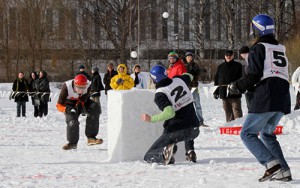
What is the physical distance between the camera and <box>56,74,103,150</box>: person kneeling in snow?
8.74 m

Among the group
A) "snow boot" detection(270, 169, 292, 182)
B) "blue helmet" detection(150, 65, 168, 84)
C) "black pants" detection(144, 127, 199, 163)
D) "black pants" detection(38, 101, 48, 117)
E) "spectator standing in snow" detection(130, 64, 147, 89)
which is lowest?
"snow boot" detection(270, 169, 292, 182)

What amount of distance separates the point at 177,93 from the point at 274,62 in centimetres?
152

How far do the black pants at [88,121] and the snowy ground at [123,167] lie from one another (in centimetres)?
24

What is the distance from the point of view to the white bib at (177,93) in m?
6.51

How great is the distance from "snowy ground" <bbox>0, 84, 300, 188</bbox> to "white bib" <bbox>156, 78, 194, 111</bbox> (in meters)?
0.74

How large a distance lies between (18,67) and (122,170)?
34.6 m

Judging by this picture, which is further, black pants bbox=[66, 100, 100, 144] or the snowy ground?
black pants bbox=[66, 100, 100, 144]

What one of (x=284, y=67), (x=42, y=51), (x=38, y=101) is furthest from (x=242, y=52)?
(x=42, y=51)

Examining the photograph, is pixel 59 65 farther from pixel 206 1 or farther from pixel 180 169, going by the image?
pixel 180 169

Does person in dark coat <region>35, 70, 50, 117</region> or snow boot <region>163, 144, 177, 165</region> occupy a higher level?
person in dark coat <region>35, 70, 50, 117</region>

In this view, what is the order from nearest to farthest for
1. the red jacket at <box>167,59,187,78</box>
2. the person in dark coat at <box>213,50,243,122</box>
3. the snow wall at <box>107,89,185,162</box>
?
the snow wall at <box>107,89,185,162</box>, the red jacket at <box>167,59,187,78</box>, the person in dark coat at <box>213,50,243,122</box>

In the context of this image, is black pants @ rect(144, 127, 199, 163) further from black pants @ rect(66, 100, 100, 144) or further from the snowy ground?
black pants @ rect(66, 100, 100, 144)

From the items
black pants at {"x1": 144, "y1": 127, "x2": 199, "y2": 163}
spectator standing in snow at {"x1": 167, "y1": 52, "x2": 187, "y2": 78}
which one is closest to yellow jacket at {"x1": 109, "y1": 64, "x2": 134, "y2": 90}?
spectator standing in snow at {"x1": 167, "y1": 52, "x2": 187, "y2": 78}

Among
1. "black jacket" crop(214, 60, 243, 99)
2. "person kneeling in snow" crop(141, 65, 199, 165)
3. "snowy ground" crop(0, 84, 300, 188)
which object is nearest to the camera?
"snowy ground" crop(0, 84, 300, 188)
